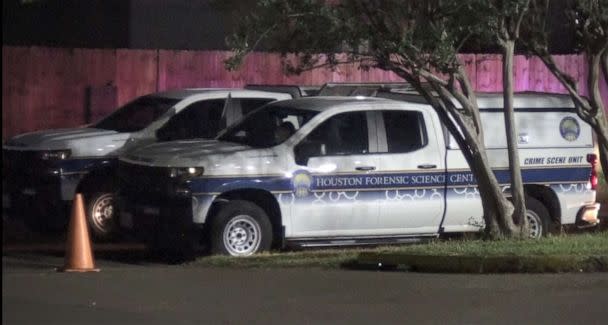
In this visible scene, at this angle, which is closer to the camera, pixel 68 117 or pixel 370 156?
pixel 370 156

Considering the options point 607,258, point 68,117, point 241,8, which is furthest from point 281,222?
point 68,117

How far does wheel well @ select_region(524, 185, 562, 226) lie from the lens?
16.1 m

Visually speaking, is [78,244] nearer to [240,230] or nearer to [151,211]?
[151,211]

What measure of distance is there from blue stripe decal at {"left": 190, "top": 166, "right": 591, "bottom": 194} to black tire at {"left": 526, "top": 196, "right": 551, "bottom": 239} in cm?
26

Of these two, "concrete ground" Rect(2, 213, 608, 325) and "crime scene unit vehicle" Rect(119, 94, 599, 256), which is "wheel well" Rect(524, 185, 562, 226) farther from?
"concrete ground" Rect(2, 213, 608, 325)

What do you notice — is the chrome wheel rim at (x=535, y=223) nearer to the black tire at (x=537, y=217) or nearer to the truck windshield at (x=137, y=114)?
the black tire at (x=537, y=217)

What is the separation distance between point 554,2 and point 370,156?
38.4 ft

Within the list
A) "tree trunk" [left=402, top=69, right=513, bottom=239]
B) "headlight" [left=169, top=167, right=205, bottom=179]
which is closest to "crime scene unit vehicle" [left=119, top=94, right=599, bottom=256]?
"headlight" [left=169, top=167, right=205, bottom=179]

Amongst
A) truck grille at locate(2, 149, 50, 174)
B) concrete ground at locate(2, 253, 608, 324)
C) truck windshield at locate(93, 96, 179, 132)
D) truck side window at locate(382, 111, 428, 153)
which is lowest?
concrete ground at locate(2, 253, 608, 324)

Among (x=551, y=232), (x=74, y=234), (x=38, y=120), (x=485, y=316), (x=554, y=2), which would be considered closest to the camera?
(x=485, y=316)

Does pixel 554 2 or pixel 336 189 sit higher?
pixel 554 2

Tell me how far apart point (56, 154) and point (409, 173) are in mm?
4346

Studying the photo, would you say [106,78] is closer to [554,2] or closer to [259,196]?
[259,196]

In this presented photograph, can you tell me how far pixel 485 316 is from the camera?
419 inches
